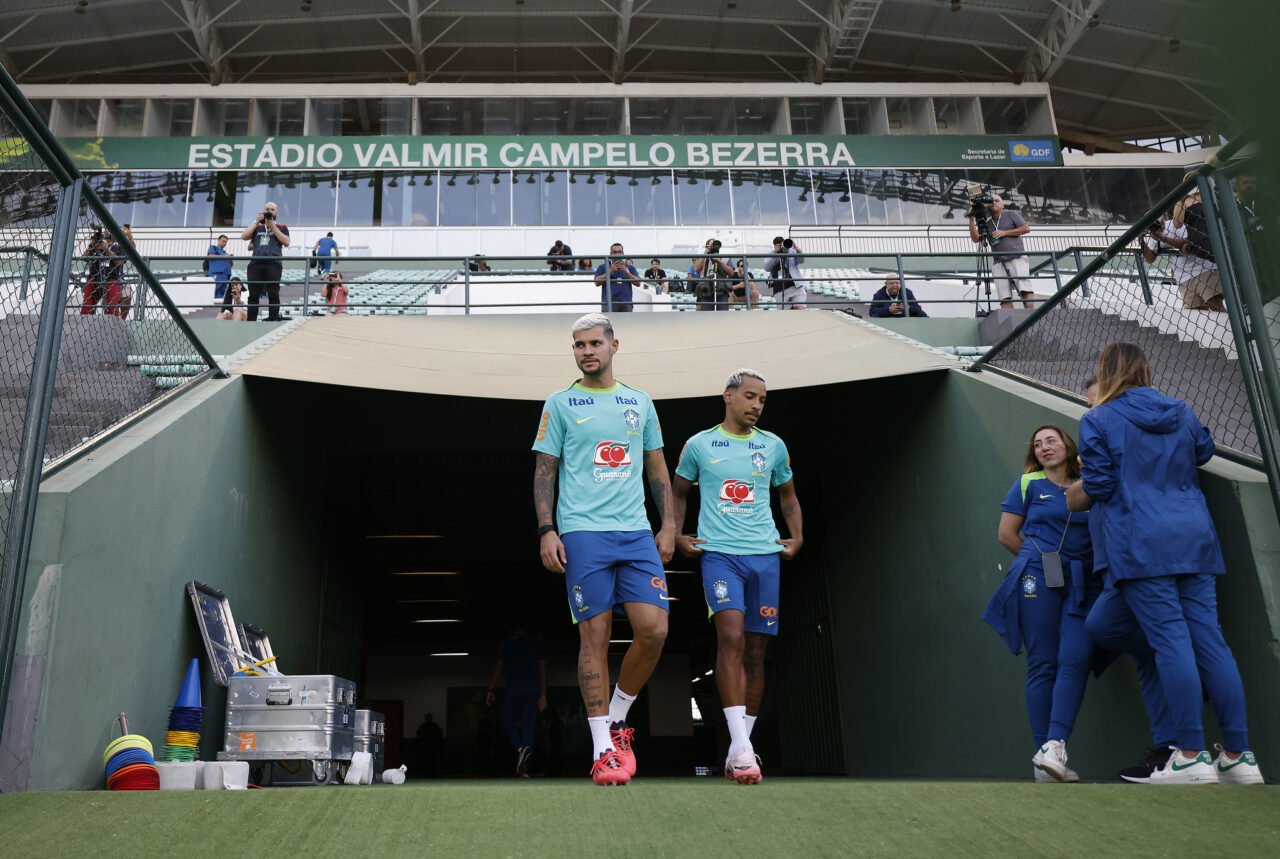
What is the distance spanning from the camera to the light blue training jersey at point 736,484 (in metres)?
5.19

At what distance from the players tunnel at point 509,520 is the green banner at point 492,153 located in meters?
15.2

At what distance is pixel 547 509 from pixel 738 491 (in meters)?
1.12

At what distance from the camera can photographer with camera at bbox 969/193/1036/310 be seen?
37.1ft

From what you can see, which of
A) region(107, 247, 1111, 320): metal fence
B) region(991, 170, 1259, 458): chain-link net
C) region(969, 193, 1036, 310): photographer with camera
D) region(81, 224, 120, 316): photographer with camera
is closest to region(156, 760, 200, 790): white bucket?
region(81, 224, 120, 316): photographer with camera

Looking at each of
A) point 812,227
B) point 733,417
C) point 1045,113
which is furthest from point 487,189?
point 733,417

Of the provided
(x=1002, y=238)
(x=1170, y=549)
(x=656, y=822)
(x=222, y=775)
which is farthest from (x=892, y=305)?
(x=656, y=822)

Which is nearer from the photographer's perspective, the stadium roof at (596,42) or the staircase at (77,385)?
the staircase at (77,385)

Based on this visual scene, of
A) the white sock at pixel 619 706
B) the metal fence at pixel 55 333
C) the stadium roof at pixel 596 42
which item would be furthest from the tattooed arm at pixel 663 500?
the stadium roof at pixel 596 42

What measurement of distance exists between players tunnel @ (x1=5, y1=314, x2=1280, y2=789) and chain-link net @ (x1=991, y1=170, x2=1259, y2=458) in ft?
1.07

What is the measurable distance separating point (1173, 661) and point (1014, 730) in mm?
2709

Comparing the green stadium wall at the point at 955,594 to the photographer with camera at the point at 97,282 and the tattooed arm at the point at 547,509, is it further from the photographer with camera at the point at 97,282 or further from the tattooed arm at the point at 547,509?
the photographer with camera at the point at 97,282

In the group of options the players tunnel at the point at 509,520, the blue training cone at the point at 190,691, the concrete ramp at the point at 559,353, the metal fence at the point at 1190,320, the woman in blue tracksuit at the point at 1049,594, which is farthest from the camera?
the concrete ramp at the point at 559,353

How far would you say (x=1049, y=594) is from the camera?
4.86 m

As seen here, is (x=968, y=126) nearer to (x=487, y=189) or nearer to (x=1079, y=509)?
(x=487, y=189)
